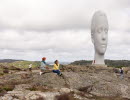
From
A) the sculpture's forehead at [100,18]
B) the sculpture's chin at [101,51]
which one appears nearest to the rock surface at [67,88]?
the sculpture's chin at [101,51]

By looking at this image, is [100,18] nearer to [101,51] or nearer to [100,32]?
[100,32]

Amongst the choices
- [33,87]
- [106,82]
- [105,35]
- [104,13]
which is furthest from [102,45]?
[33,87]

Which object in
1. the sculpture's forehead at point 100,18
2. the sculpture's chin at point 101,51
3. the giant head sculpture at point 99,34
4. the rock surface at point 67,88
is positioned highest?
the sculpture's forehead at point 100,18

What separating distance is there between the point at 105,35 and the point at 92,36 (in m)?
2.91

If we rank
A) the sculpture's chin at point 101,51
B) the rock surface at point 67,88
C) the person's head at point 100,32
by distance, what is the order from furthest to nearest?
the sculpture's chin at point 101,51
the person's head at point 100,32
the rock surface at point 67,88

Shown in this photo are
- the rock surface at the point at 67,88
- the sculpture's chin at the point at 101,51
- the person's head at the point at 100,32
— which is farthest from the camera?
the sculpture's chin at the point at 101,51

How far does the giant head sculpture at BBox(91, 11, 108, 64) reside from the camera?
45719 millimetres

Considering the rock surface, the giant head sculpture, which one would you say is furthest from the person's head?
the rock surface

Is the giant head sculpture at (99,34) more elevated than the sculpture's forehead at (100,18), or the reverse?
the sculpture's forehead at (100,18)

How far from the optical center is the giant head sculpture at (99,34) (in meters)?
45.7

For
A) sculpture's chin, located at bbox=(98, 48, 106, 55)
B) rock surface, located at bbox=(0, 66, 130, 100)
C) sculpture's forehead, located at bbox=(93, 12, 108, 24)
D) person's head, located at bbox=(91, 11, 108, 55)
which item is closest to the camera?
rock surface, located at bbox=(0, 66, 130, 100)

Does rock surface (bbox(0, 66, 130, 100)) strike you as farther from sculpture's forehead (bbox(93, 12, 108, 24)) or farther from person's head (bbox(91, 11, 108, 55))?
sculpture's forehead (bbox(93, 12, 108, 24))

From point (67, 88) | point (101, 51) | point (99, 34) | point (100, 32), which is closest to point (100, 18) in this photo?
point (100, 32)

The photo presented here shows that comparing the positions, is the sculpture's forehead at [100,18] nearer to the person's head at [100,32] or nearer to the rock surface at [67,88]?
the person's head at [100,32]
